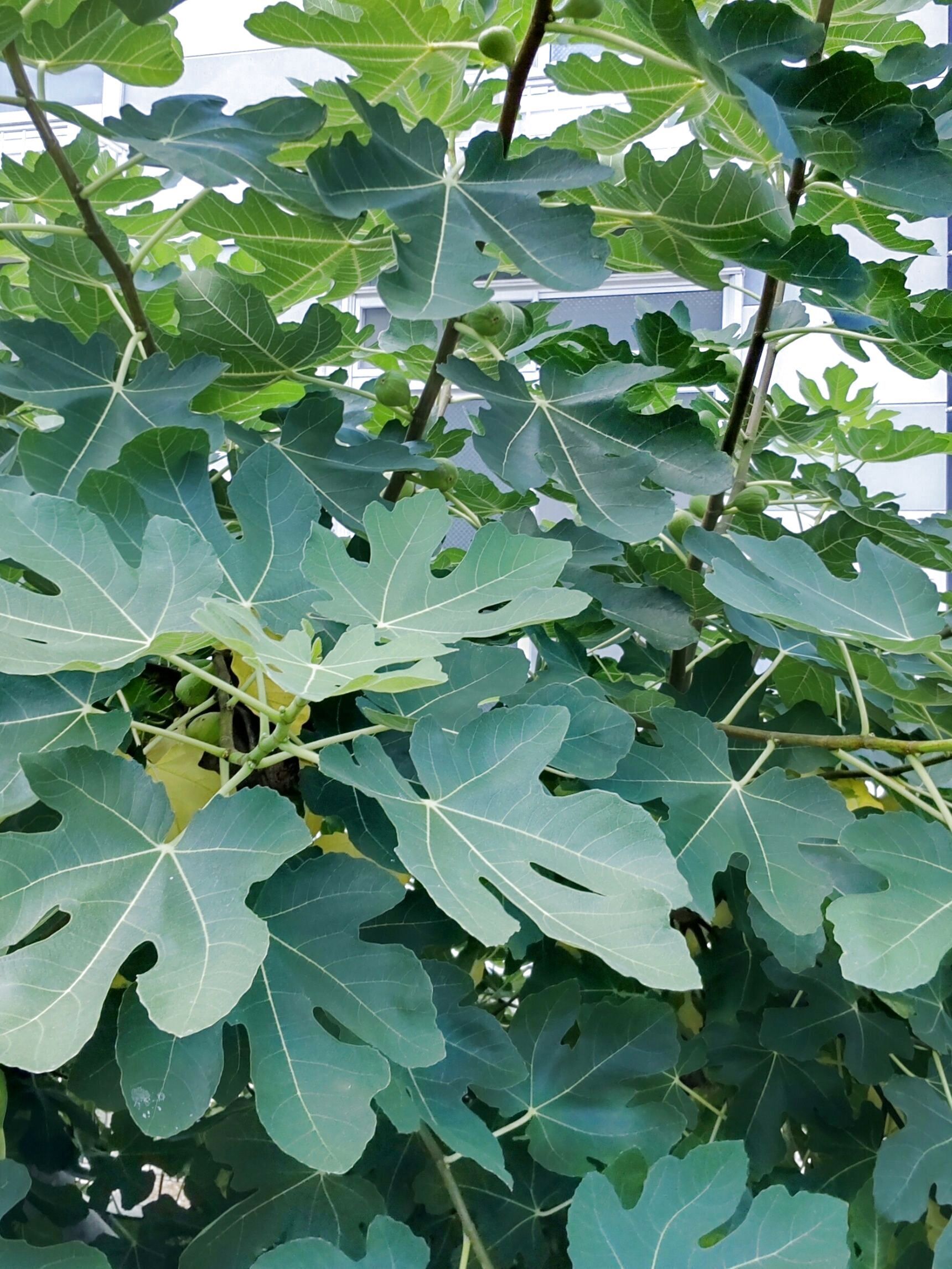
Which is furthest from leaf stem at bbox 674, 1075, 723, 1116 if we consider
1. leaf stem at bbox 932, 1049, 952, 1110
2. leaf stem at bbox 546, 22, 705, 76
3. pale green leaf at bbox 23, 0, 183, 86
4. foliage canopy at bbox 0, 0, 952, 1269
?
pale green leaf at bbox 23, 0, 183, 86

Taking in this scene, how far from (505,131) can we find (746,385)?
208 millimetres

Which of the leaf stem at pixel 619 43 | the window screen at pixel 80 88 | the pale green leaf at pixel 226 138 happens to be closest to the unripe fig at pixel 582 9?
the leaf stem at pixel 619 43

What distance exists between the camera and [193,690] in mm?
537

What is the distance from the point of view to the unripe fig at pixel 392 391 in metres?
0.67

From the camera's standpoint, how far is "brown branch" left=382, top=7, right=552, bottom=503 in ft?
1.65

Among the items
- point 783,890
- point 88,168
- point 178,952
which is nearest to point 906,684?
point 783,890

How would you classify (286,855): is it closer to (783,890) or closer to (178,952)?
(178,952)

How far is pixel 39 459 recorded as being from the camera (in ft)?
1.69

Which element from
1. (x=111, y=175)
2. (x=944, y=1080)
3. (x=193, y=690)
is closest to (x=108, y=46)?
(x=111, y=175)

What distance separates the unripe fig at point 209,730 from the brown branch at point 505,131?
0.17 m

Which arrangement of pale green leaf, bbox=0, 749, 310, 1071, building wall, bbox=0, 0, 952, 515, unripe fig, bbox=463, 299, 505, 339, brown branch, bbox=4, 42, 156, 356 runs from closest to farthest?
pale green leaf, bbox=0, 749, 310, 1071 < brown branch, bbox=4, 42, 156, 356 < unripe fig, bbox=463, 299, 505, 339 < building wall, bbox=0, 0, 952, 515

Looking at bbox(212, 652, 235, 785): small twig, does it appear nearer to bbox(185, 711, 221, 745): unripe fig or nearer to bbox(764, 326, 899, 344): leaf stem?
bbox(185, 711, 221, 745): unripe fig

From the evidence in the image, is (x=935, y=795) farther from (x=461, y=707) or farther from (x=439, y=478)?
(x=439, y=478)

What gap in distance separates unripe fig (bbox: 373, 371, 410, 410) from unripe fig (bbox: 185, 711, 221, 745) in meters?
0.24
